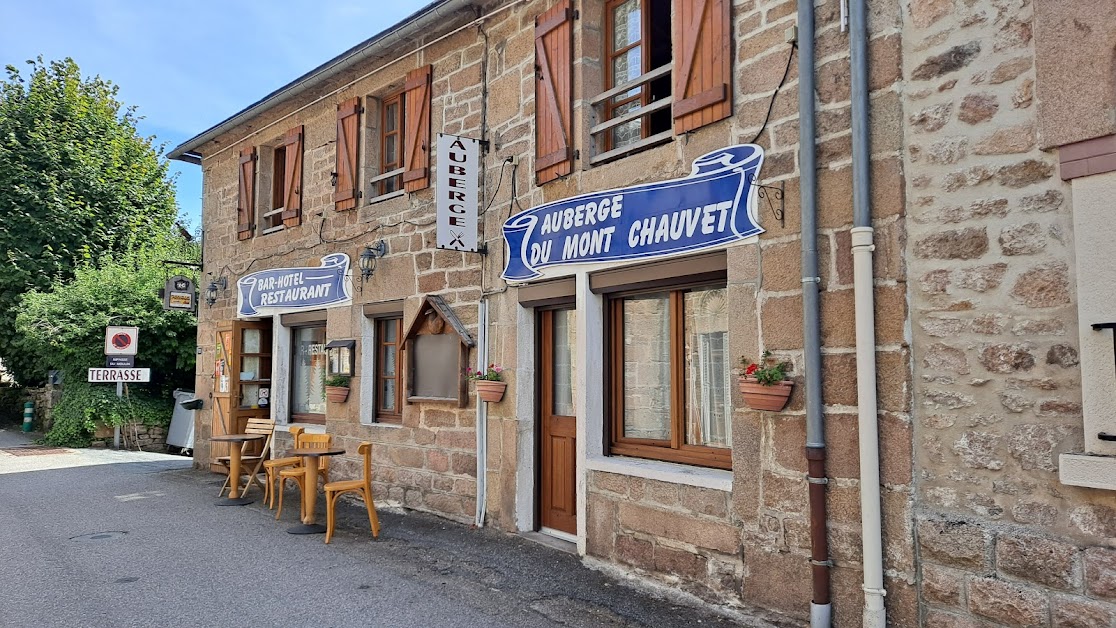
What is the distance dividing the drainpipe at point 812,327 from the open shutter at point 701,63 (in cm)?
61

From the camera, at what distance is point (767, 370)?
15.0 feet

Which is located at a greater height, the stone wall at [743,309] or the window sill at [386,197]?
the window sill at [386,197]

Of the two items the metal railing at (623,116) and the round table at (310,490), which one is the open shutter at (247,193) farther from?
the metal railing at (623,116)

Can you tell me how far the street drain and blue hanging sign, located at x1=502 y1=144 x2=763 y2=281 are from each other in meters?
4.05

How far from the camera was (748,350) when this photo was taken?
4828mm

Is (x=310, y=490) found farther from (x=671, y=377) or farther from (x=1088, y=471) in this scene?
(x=1088, y=471)

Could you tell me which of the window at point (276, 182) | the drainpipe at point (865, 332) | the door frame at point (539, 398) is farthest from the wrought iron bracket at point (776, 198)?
the window at point (276, 182)

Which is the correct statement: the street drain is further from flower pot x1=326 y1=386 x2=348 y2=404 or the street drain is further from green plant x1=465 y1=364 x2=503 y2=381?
green plant x1=465 y1=364 x2=503 y2=381

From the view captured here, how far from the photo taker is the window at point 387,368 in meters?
8.58

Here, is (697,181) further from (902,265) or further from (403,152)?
(403,152)

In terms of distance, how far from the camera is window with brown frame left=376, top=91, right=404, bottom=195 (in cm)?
889

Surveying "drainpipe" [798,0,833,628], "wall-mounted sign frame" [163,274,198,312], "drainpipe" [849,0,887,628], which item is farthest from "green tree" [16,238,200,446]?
"drainpipe" [849,0,887,628]

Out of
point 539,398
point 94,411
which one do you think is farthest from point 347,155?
point 94,411

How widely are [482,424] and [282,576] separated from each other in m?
2.14
